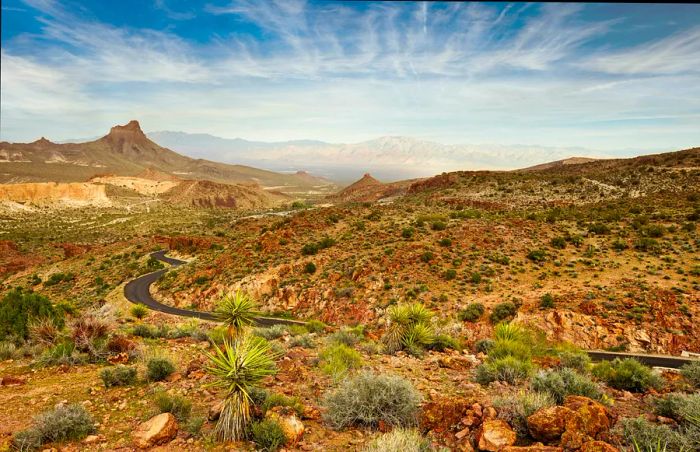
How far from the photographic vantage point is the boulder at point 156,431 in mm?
6500

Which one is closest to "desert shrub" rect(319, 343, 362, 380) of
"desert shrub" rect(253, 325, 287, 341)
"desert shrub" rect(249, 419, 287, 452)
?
"desert shrub" rect(249, 419, 287, 452)

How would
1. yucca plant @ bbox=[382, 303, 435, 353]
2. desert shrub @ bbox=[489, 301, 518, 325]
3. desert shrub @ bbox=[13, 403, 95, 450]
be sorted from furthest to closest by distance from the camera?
1. desert shrub @ bbox=[489, 301, 518, 325]
2. yucca plant @ bbox=[382, 303, 435, 353]
3. desert shrub @ bbox=[13, 403, 95, 450]

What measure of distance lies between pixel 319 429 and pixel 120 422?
160 inches

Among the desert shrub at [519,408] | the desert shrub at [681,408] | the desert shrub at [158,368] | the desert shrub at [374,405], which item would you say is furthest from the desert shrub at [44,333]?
the desert shrub at [681,408]

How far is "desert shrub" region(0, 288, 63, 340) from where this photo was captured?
41.0 ft

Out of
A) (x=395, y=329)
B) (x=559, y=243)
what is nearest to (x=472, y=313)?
(x=395, y=329)

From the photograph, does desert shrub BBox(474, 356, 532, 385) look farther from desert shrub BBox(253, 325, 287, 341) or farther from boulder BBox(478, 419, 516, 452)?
desert shrub BBox(253, 325, 287, 341)

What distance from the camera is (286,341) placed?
47.1 ft

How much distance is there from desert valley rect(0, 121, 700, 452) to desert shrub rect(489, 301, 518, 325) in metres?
0.09

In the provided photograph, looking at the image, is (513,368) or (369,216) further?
(369,216)

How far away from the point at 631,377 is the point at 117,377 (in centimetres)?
1312

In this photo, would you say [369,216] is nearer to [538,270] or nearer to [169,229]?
[538,270]

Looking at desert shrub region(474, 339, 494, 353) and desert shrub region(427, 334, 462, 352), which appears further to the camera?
desert shrub region(427, 334, 462, 352)

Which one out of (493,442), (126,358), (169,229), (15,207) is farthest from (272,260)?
(15,207)
